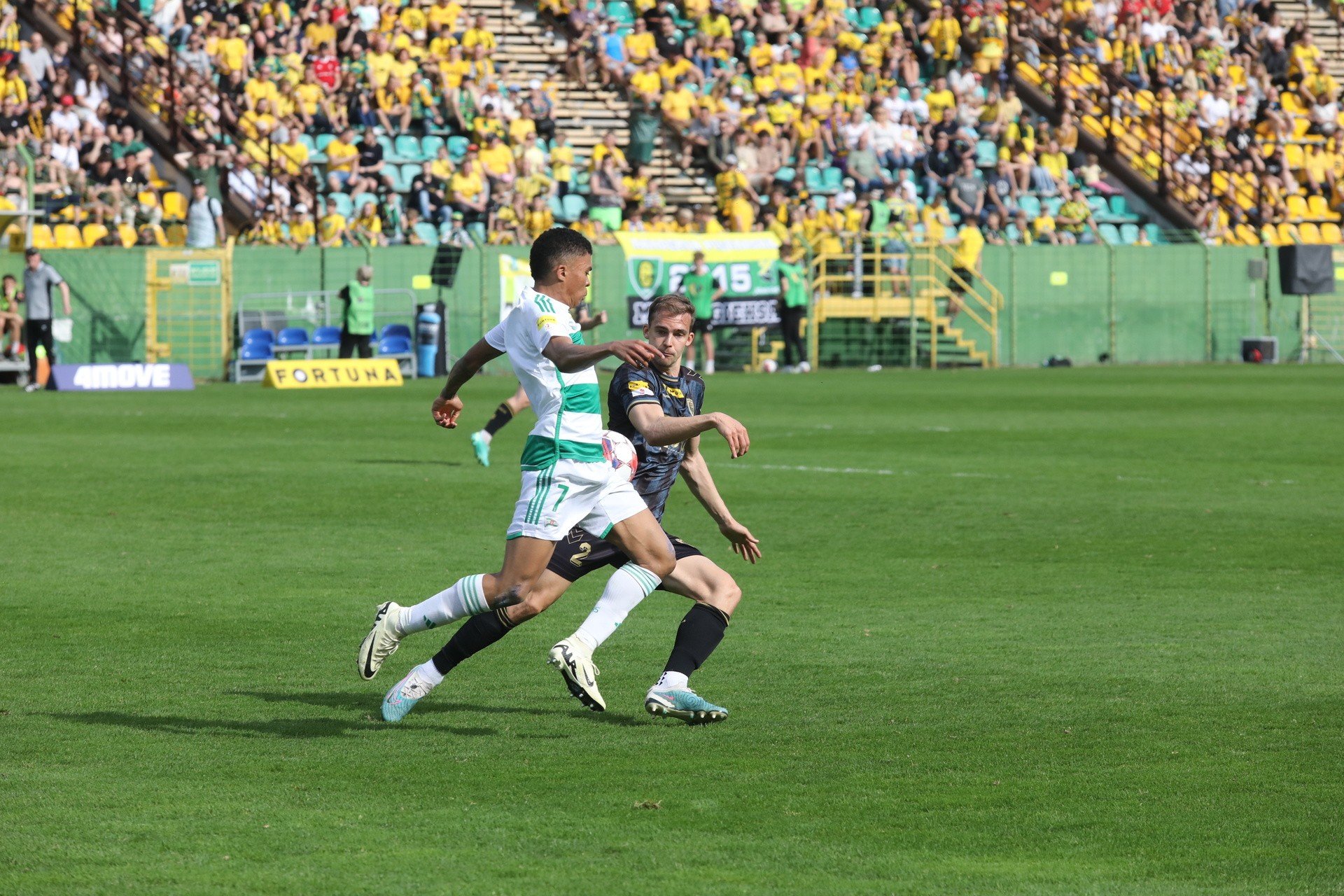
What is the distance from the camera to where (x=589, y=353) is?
6.17 meters

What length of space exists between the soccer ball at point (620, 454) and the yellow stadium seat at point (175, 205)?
2680 centimetres

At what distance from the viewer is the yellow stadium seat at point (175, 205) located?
32188 mm

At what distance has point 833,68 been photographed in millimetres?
40062

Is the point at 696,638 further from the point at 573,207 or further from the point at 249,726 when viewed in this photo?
the point at 573,207

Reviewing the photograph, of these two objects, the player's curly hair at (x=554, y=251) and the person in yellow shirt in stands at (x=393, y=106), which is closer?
the player's curly hair at (x=554, y=251)

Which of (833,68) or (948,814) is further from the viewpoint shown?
(833,68)

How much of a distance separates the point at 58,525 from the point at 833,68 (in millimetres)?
29319

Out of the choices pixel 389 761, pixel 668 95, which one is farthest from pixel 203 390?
pixel 389 761

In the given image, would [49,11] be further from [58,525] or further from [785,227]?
[58,525]

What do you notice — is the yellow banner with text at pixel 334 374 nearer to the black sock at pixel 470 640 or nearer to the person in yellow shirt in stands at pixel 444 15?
the person in yellow shirt in stands at pixel 444 15

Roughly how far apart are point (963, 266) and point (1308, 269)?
26.5ft

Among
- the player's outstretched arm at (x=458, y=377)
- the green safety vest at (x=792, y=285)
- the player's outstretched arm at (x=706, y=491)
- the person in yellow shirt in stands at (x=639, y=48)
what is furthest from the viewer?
the person in yellow shirt in stands at (x=639, y=48)

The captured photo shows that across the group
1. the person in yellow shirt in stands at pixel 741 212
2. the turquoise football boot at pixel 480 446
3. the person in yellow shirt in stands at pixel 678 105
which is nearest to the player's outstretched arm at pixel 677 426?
the turquoise football boot at pixel 480 446

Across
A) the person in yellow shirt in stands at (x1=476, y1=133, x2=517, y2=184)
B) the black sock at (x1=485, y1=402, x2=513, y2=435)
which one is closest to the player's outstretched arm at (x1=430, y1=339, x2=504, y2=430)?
the black sock at (x1=485, y1=402, x2=513, y2=435)
